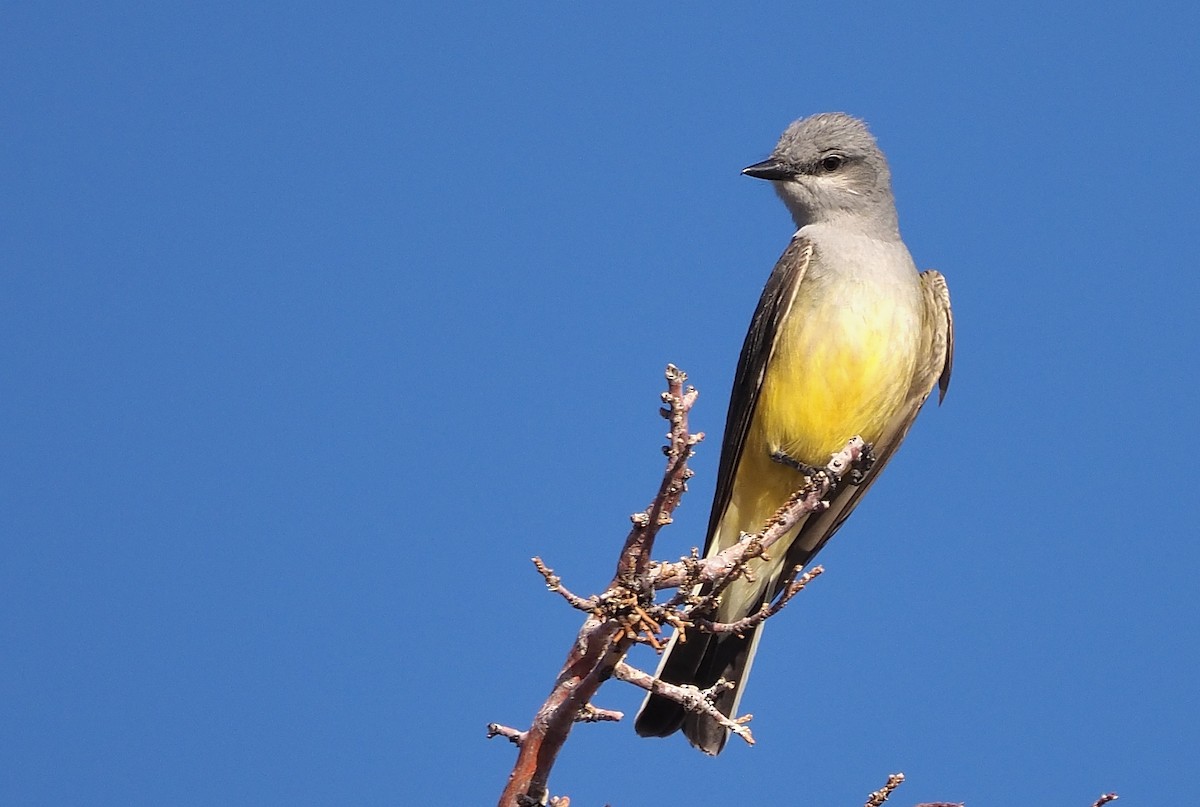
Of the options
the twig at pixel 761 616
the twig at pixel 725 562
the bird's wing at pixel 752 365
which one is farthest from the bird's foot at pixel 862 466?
the twig at pixel 761 616

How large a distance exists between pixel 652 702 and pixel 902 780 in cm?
174

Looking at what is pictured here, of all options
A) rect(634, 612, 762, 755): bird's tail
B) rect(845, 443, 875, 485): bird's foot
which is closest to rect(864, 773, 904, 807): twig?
rect(634, 612, 762, 755): bird's tail

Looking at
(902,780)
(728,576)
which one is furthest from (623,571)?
(902,780)

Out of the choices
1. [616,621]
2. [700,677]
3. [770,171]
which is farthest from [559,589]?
[770,171]

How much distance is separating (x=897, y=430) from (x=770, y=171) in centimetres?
157

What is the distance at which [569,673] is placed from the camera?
3.49 meters

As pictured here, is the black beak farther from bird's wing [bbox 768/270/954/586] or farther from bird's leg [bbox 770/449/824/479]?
bird's leg [bbox 770/449/824/479]

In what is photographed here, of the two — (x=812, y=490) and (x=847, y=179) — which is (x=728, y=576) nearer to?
(x=812, y=490)

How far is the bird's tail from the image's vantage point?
4863mm

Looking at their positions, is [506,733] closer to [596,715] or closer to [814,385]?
[596,715]

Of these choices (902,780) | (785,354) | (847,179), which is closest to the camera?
(902,780)

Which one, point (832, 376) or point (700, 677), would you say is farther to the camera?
point (832, 376)

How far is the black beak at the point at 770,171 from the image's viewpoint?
701 centimetres

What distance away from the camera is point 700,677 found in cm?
558
